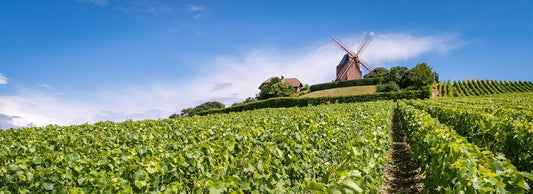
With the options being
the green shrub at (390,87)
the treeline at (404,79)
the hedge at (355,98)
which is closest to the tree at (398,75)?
the treeline at (404,79)

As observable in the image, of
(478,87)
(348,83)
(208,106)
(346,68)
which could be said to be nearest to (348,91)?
(348,83)

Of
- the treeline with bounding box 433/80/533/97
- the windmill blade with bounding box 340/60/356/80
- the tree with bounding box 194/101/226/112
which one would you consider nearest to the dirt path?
the treeline with bounding box 433/80/533/97

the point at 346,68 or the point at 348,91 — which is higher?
the point at 346,68

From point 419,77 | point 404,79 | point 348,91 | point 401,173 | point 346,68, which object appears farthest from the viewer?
point 346,68

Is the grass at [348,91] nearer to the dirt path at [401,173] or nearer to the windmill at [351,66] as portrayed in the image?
the windmill at [351,66]

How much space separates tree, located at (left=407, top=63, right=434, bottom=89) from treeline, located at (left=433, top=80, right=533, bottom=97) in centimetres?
324

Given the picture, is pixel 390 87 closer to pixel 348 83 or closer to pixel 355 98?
pixel 355 98

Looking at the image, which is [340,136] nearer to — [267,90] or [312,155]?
[312,155]

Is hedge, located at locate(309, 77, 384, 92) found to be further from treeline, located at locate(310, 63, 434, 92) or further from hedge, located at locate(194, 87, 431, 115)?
hedge, located at locate(194, 87, 431, 115)

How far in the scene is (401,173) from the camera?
10062mm

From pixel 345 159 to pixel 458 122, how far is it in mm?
9203

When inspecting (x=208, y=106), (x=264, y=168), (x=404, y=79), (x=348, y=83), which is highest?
(x=348, y=83)

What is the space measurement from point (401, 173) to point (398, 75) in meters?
54.2

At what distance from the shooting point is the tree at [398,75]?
58562mm
